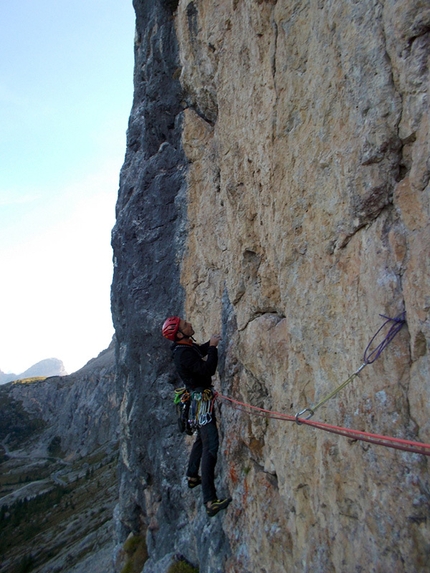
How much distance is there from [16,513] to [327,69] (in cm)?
7345

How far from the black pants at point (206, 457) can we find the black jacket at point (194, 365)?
30.8 inches

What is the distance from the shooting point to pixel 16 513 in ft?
197

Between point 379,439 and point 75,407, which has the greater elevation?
point 379,439

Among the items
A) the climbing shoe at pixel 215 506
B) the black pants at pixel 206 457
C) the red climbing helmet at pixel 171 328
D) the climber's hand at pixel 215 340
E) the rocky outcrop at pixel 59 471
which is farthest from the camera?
the rocky outcrop at pixel 59 471

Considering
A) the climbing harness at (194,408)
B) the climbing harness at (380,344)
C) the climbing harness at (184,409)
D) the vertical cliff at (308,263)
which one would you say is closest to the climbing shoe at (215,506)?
the vertical cliff at (308,263)

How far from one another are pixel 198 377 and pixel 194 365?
32cm

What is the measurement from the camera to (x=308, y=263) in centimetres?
515

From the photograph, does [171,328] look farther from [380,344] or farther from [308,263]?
[380,344]

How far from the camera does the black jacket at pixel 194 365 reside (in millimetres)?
7281

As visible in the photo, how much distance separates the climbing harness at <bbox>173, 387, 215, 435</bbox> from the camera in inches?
291

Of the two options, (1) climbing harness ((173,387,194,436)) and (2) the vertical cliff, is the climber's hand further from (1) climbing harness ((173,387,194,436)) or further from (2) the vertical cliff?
(1) climbing harness ((173,387,194,436))

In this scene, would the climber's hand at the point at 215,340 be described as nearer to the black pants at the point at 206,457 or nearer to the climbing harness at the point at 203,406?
the climbing harness at the point at 203,406

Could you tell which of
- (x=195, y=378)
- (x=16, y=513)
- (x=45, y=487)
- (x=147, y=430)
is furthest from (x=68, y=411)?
(x=195, y=378)

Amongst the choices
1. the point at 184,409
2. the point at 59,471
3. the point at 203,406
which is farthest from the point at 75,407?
the point at 203,406
